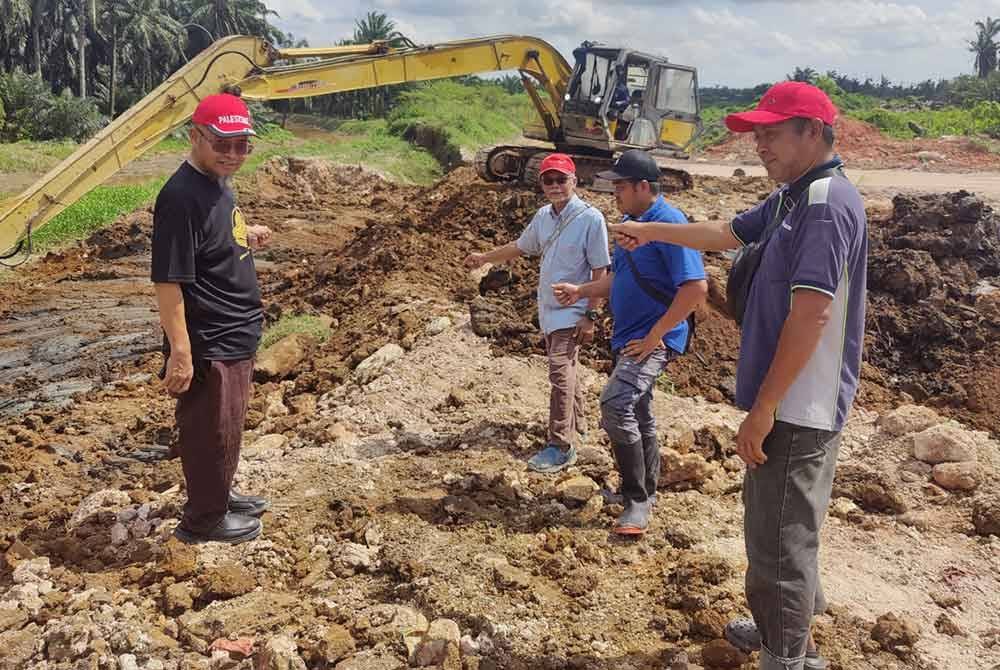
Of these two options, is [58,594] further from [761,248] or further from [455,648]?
[761,248]

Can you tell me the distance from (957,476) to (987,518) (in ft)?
1.40

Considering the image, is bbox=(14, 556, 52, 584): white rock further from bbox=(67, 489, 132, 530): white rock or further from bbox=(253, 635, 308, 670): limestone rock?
bbox=(253, 635, 308, 670): limestone rock

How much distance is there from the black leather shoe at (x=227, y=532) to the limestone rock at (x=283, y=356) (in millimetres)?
2916

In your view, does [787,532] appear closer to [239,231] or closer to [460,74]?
[239,231]

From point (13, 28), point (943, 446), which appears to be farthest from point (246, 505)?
point (13, 28)

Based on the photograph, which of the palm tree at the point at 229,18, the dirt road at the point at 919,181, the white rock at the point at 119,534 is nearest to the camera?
the white rock at the point at 119,534

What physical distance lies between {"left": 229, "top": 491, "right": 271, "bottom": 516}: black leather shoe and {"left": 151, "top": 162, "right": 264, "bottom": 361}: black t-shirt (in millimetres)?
857

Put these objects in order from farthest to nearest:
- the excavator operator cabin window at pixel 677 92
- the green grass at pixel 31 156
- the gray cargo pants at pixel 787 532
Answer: the green grass at pixel 31 156 < the excavator operator cabin window at pixel 677 92 < the gray cargo pants at pixel 787 532

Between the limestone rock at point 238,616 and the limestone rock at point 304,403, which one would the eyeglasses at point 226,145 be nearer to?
the limestone rock at point 238,616

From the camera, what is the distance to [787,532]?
2.59 m

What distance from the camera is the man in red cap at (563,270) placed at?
4.62m

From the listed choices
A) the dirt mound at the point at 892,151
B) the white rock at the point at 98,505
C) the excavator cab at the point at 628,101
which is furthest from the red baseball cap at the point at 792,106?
the dirt mound at the point at 892,151

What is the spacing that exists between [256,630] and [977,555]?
11.5ft

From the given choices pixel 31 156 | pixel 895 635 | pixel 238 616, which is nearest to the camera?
pixel 895 635
